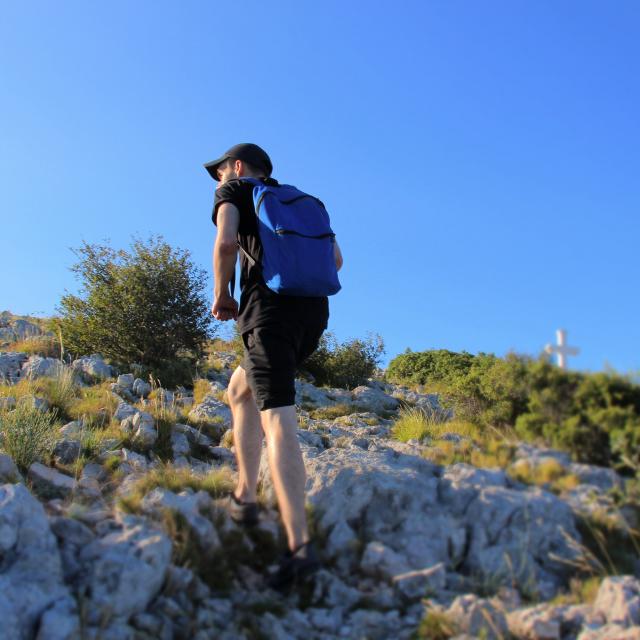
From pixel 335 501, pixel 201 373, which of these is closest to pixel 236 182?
pixel 335 501

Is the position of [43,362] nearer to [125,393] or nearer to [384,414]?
[125,393]

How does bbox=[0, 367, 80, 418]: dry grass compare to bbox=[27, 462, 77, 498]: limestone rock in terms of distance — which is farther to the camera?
bbox=[0, 367, 80, 418]: dry grass

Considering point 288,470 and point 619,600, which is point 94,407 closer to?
point 288,470

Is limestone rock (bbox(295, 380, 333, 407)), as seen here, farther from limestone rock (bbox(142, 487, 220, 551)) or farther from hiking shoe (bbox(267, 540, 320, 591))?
hiking shoe (bbox(267, 540, 320, 591))

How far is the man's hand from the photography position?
13.2ft

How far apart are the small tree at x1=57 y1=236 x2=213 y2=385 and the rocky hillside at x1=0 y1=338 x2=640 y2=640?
7588 millimetres

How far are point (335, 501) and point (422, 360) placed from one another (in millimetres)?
15090

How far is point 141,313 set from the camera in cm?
1186

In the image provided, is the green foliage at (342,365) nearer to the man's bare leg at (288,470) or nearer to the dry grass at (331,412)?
the dry grass at (331,412)

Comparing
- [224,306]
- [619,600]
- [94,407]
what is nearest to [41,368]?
[94,407]

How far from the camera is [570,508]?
3227 mm

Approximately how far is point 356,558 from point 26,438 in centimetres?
327

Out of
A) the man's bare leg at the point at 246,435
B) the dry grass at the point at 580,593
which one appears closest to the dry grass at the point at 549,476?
the dry grass at the point at 580,593

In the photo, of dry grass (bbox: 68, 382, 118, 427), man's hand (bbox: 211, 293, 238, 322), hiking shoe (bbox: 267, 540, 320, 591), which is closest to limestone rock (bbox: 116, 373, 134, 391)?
dry grass (bbox: 68, 382, 118, 427)
